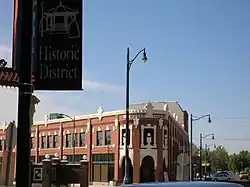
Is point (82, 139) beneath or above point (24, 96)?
above

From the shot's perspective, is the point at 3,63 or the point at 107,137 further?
the point at 107,137

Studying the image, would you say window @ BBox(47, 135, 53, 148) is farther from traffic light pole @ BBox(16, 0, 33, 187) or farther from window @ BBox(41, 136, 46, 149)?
traffic light pole @ BBox(16, 0, 33, 187)

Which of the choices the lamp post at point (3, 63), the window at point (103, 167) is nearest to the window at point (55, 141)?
the window at point (103, 167)

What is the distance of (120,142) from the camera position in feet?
224

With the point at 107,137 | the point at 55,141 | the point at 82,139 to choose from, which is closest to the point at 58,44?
the point at 107,137

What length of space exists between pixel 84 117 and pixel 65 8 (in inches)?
2726

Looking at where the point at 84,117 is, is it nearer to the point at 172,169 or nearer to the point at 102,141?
the point at 102,141

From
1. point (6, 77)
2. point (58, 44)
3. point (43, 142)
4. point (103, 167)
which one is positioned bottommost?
point (103, 167)

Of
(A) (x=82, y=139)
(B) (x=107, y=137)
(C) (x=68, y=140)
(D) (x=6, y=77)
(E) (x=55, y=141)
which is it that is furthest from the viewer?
(E) (x=55, y=141)

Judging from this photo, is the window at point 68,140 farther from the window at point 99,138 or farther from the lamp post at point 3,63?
the lamp post at point 3,63

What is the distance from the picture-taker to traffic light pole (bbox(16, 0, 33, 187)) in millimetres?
5836

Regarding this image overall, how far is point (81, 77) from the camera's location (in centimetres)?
675

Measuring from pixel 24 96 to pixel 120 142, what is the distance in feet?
205

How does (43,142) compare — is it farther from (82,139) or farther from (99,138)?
(99,138)
